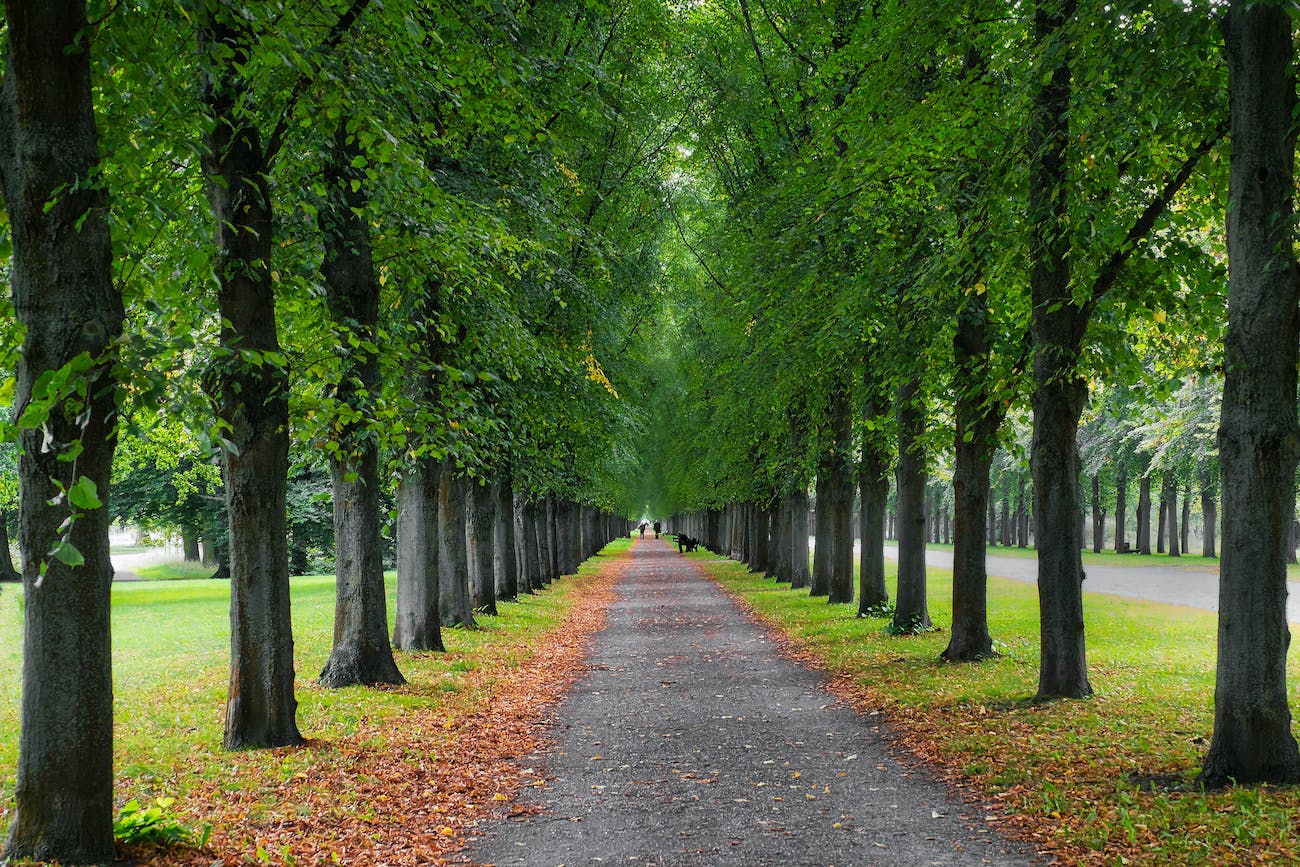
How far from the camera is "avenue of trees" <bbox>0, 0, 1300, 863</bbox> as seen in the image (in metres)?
4.91

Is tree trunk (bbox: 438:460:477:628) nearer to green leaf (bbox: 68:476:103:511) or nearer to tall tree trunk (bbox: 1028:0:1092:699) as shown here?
tall tree trunk (bbox: 1028:0:1092:699)

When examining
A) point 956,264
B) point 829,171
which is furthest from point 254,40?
point 829,171

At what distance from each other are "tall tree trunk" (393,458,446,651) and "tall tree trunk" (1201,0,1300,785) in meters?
10.8

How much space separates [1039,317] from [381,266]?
301 inches

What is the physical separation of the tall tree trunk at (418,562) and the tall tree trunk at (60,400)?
948 cm

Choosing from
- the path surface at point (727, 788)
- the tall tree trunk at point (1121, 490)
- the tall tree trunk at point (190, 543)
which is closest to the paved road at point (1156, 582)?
the tall tree trunk at point (1121, 490)

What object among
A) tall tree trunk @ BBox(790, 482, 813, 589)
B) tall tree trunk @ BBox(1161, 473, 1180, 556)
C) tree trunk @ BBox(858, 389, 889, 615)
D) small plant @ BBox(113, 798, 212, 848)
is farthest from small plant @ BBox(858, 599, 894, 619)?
tall tree trunk @ BBox(1161, 473, 1180, 556)

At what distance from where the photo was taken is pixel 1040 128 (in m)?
9.29

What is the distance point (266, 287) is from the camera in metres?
8.16

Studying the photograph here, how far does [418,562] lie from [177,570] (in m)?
49.2

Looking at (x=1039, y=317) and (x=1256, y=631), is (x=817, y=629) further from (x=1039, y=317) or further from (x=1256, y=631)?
(x=1256, y=631)

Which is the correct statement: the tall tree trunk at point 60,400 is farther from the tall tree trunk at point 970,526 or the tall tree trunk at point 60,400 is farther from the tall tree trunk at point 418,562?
the tall tree trunk at point 970,526

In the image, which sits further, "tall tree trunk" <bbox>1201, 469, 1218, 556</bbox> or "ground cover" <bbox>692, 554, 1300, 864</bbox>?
"tall tree trunk" <bbox>1201, 469, 1218, 556</bbox>

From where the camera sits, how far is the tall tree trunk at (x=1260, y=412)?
258 inches
